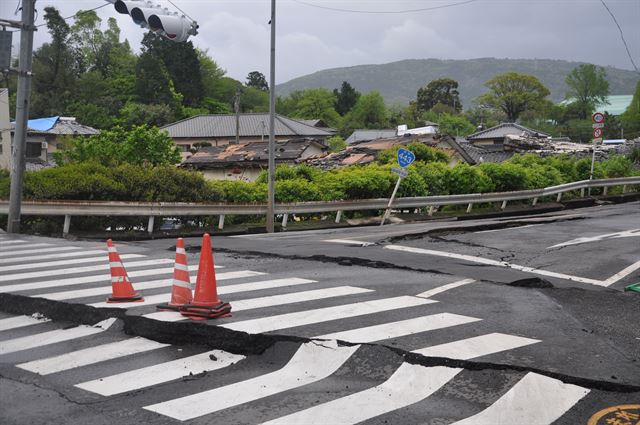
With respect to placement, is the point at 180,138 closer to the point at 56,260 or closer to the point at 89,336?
the point at 56,260

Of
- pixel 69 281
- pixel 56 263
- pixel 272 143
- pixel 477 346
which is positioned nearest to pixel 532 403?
pixel 477 346

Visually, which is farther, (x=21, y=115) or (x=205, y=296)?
(x=21, y=115)

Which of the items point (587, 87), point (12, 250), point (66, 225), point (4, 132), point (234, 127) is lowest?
point (12, 250)

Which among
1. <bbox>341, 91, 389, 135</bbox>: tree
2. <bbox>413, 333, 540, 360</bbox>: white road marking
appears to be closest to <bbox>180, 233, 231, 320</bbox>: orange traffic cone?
<bbox>413, 333, 540, 360</bbox>: white road marking

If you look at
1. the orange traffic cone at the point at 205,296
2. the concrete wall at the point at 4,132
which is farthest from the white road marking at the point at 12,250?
the concrete wall at the point at 4,132

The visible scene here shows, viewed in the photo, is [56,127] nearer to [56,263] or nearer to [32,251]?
[32,251]

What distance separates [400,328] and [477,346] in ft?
3.28

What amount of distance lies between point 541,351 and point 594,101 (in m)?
120

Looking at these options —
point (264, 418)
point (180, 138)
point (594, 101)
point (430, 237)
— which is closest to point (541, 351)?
point (264, 418)

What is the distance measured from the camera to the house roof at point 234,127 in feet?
252

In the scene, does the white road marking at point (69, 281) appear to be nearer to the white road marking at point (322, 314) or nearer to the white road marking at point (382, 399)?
the white road marking at point (322, 314)

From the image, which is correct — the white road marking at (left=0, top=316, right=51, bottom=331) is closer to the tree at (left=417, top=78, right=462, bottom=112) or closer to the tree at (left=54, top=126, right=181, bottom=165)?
the tree at (left=54, top=126, right=181, bottom=165)

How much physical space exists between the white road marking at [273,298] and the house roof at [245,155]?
3952 centimetres

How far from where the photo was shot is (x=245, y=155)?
168ft
